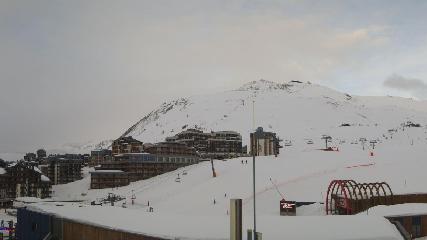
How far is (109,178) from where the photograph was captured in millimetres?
106312

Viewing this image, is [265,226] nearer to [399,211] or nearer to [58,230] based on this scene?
[399,211]

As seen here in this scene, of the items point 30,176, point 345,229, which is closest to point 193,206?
point 345,229

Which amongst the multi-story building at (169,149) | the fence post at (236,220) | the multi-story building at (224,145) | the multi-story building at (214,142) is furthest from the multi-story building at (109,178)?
the fence post at (236,220)

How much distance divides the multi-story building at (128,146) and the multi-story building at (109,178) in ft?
42.5

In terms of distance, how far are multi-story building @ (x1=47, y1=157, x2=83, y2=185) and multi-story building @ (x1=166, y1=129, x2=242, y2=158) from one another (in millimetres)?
31730

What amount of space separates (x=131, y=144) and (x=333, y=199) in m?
80.9

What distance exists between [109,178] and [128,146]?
16062 millimetres

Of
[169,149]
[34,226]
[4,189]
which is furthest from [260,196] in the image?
[4,189]

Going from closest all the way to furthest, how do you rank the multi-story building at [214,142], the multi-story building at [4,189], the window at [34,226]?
the window at [34,226]
the multi-story building at [4,189]
the multi-story building at [214,142]

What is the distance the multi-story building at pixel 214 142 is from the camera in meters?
141

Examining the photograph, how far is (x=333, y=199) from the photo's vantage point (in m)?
47.3

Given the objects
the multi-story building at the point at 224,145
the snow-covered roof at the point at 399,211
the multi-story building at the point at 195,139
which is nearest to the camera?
the snow-covered roof at the point at 399,211

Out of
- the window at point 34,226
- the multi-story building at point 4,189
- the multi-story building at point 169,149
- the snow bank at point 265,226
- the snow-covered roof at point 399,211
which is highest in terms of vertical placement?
the multi-story building at point 169,149

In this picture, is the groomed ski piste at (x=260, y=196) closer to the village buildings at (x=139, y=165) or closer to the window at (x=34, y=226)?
the window at (x=34, y=226)
